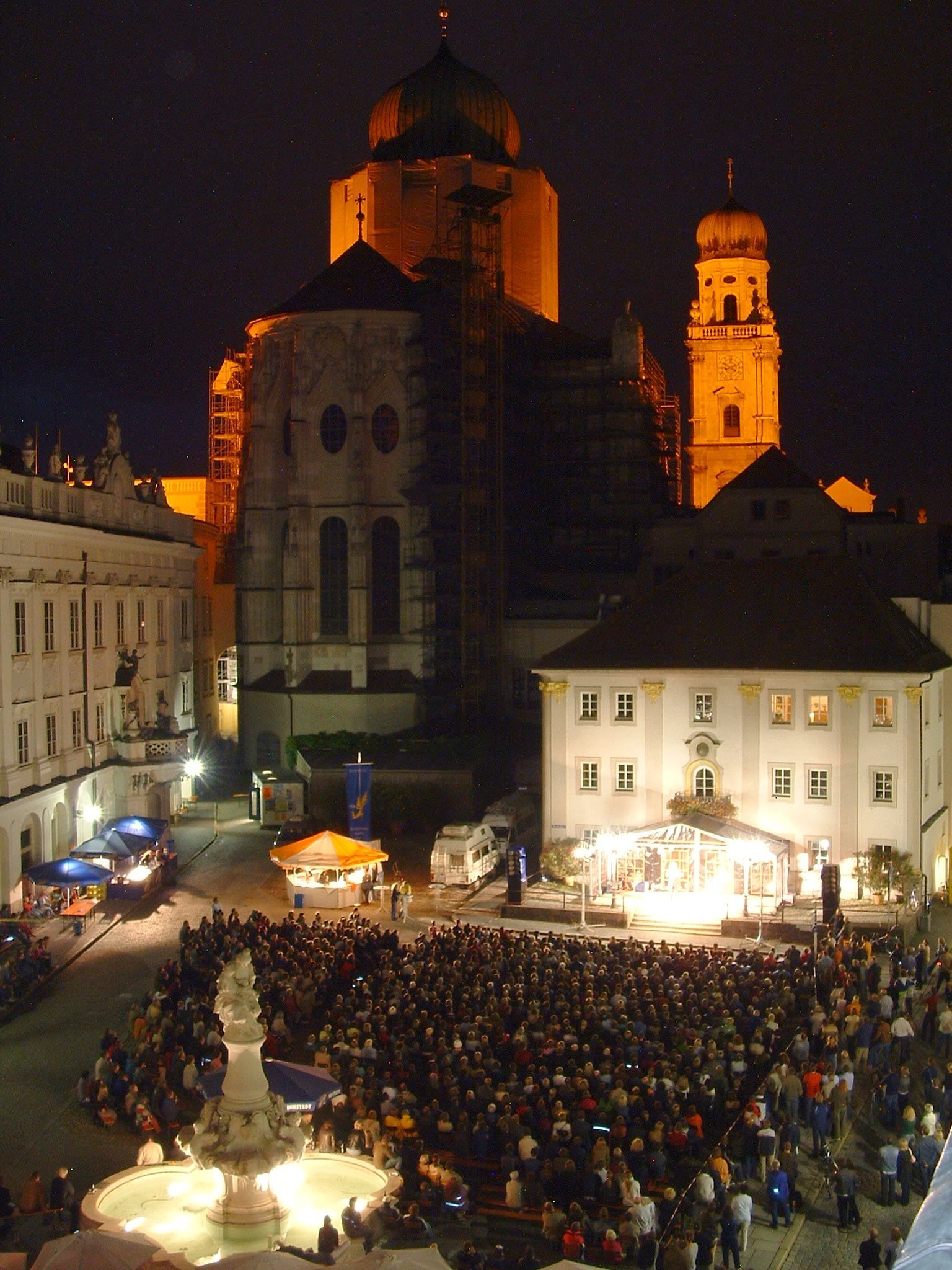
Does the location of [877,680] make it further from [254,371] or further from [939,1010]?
[254,371]

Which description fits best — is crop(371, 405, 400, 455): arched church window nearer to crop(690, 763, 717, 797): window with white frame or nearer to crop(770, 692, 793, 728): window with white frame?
crop(690, 763, 717, 797): window with white frame

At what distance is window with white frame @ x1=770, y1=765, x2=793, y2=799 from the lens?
40.8 m

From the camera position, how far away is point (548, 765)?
42.9 meters

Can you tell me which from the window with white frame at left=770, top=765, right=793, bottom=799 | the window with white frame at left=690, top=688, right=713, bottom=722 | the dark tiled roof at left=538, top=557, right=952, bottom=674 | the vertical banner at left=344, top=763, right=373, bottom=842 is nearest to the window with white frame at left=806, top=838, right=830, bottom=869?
the window with white frame at left=770, top=765, right=793, bottom=799

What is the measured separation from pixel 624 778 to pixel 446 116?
142ft

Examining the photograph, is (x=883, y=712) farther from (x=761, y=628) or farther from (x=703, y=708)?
(x=703, y=708)

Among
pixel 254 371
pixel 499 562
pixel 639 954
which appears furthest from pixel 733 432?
pixel 639 954

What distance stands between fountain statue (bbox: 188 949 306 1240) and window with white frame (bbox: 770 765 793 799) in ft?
84.8

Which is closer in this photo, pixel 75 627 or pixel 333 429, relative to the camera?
pixel 75 627

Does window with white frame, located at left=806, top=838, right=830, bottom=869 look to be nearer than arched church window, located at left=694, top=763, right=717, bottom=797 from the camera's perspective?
Yes

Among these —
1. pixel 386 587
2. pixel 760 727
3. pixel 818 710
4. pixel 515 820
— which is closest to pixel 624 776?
pixel 760 727

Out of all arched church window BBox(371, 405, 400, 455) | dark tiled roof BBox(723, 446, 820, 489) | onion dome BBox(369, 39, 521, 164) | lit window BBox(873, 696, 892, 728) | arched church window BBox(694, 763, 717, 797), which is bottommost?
arched church window BBox(694, 763, 717, 797)

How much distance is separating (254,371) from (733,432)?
30218 mm

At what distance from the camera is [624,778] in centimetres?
4253
